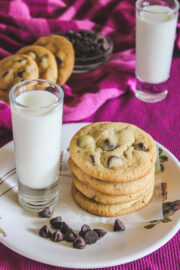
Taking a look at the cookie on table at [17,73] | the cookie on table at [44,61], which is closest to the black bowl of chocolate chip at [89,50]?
the cookie on table at [44,61]

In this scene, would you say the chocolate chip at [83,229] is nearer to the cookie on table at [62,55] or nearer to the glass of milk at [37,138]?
the glass of milk at [37,138]

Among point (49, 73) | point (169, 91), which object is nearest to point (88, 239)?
point (49, 73)

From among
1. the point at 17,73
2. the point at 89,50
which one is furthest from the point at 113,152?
the point at 89,50

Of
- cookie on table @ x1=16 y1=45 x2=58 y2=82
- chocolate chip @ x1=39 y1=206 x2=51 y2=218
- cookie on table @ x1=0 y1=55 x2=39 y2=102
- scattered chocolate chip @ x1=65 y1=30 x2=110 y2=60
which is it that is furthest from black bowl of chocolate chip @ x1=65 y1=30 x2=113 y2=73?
chocolate chip @ x1=39 y1=206 x2=51 y2=218

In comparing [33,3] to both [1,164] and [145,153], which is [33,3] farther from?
[145,153]

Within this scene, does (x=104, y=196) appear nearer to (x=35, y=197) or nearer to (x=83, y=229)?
(x=83, y=229)
